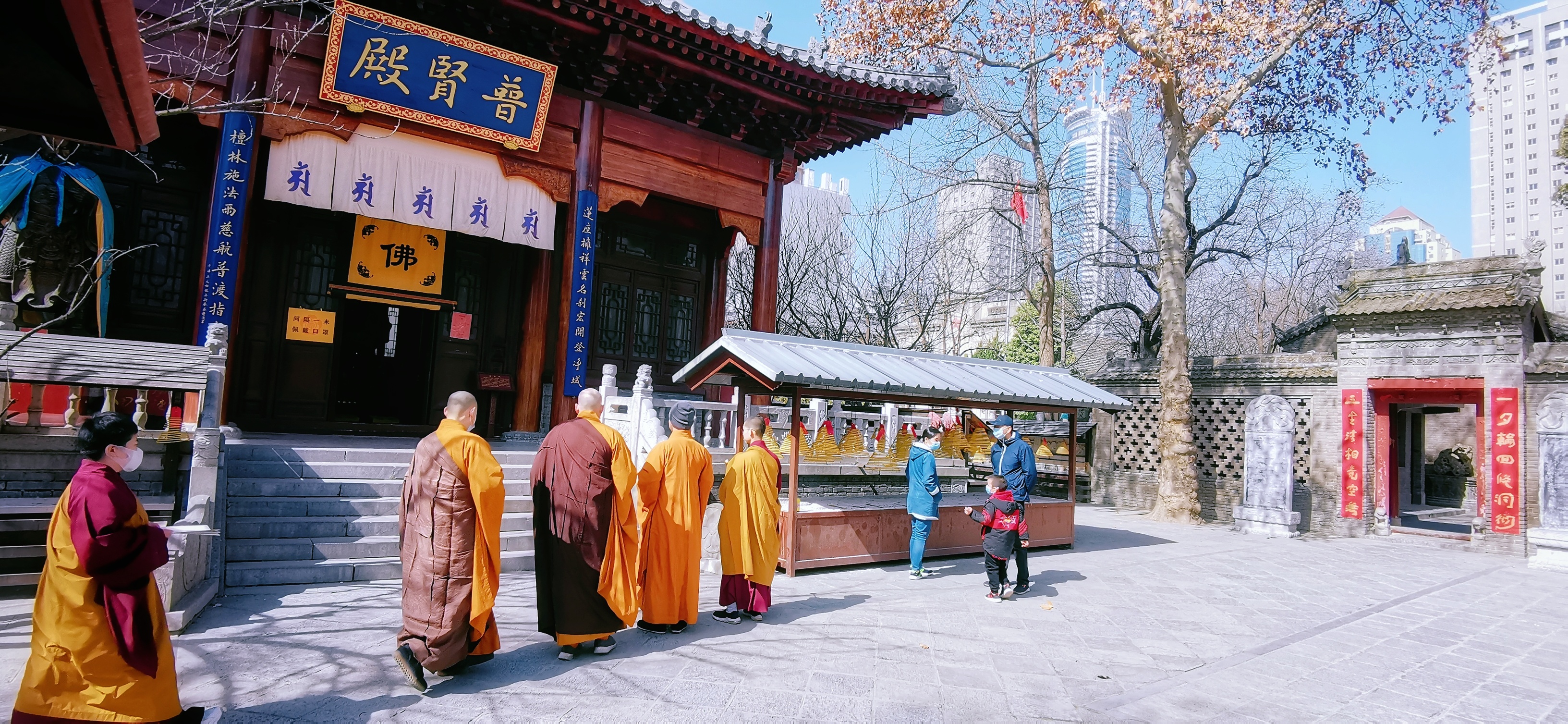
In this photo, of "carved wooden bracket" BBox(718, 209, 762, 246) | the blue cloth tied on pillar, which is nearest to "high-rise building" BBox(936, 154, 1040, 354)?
"carved wooden bracket" BBox(718, 209, 762, 246)

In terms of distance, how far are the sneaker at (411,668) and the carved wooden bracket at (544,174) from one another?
6.49 meters

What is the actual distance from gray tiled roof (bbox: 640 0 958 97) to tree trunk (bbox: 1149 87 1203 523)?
3.95 metres

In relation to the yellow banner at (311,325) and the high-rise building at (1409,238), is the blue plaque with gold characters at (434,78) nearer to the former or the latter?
the yellow banner at (311,325)

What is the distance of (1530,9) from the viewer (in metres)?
56.2

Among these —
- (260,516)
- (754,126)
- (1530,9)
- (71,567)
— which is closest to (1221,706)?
(71,567)

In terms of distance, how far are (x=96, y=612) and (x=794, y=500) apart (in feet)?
15.9

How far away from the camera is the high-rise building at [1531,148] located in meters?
51.0

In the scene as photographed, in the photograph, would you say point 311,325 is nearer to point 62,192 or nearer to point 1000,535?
point 62,192

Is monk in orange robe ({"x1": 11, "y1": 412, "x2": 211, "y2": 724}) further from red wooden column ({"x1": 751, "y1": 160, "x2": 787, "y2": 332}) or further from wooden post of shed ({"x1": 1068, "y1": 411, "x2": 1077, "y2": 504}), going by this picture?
wooden post of shed ({"x1": 1068, "y1": 411, "x2": 1077, "y2": 504})

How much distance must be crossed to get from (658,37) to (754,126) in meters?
2.20

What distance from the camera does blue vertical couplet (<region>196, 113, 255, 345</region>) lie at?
721cm

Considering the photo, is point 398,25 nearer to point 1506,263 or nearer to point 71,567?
point 71,567

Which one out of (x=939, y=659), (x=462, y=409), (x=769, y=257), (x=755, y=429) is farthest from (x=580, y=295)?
(x=939, y=659)

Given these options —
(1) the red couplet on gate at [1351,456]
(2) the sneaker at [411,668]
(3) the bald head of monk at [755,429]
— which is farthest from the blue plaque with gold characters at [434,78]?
(1) the red couplet on gate at [1351,456]
